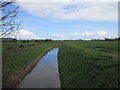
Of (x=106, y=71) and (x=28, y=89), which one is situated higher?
(x=106, y=71)

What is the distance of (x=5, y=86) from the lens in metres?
10.4

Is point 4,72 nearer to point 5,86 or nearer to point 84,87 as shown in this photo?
point 5,86

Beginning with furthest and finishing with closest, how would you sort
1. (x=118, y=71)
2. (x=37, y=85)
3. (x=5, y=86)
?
(x=37, y=85), (x=5, y=86), (x=118, y=71)

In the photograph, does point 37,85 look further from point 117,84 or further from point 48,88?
point 117,84

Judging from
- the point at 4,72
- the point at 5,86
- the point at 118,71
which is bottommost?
the point at 5,86

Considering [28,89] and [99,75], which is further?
[28,89]

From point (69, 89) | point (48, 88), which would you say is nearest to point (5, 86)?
point (48, 88)

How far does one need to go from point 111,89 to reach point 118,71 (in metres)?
2.02

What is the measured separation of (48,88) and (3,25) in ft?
27.4

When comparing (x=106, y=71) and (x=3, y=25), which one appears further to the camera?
(x=106, y=71)

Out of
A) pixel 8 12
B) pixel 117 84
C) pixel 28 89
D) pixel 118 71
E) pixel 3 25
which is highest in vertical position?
pixel 8 12

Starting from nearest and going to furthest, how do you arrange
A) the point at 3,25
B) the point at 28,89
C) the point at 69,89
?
the point at 3,25 → the point at 69,89 → the point at 28,89

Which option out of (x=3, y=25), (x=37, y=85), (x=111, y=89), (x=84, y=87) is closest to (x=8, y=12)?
(x=3, y=25)

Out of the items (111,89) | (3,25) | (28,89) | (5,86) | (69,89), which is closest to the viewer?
(3,25)
